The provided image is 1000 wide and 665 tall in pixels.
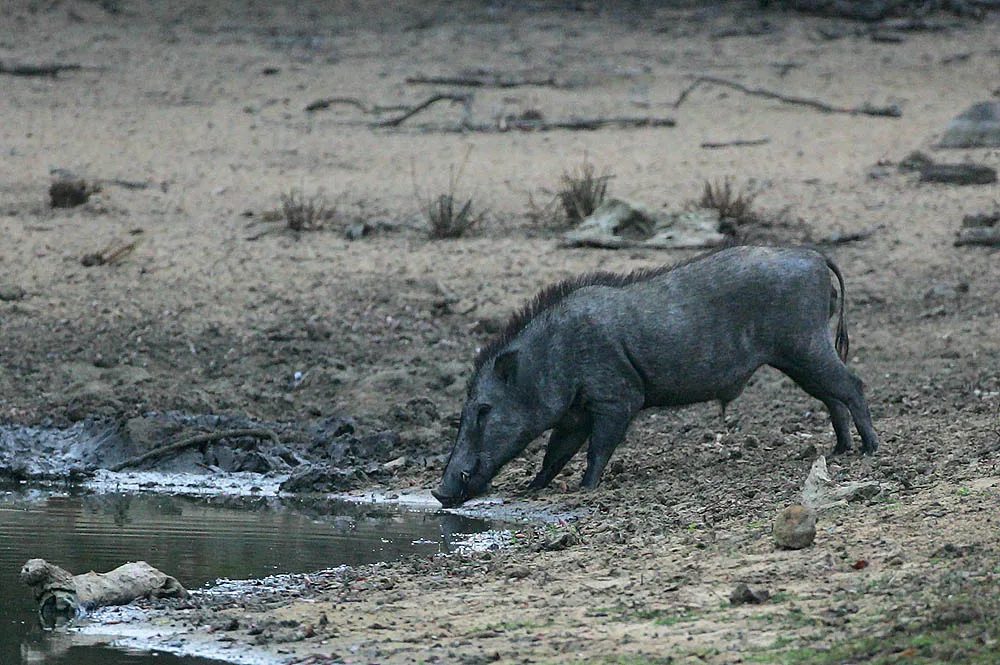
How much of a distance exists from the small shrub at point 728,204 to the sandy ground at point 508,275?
0.21 meters

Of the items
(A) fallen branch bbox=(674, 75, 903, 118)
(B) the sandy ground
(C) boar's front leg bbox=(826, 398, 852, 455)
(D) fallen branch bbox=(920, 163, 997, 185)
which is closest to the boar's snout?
(B) the sandy ground

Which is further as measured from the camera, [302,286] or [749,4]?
[749,4]

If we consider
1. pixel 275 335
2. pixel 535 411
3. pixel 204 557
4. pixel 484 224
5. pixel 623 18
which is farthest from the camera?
pixel 623 18

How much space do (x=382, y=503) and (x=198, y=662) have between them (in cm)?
371

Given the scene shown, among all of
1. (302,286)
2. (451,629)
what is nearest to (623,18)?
(302,286)

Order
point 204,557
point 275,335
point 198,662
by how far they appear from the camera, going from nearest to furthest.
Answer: point 198,662
point 204,557
point 275,335

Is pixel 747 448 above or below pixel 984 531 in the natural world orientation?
below

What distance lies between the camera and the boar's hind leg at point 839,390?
9281 mm

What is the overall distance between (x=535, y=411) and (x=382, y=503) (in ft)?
3.65

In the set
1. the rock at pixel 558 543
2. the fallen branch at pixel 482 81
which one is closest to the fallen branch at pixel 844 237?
the fallen branch at pixel 482 81

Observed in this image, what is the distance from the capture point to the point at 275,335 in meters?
12.7

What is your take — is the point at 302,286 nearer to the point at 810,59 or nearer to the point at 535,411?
the point at 535,411

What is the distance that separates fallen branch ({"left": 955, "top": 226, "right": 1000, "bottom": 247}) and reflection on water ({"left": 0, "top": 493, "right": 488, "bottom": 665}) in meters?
6.29

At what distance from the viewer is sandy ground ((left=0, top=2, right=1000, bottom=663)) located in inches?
245
